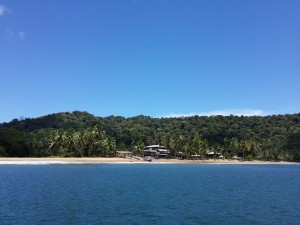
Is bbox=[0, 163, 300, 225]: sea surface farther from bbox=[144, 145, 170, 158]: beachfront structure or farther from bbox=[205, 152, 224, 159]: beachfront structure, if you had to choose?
bbox=[205, 152, 224, 159]: beachfront structure

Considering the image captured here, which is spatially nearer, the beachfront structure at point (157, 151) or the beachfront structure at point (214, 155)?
the beachfront structure at point (157, 151)

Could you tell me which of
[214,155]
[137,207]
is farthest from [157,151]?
[137,207]

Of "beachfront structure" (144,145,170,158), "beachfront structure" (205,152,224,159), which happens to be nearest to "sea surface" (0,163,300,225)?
"beachfront structure" (144,145,170,158)

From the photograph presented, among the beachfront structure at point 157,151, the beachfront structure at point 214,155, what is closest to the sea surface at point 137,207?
the beachfront structure at point 157,151

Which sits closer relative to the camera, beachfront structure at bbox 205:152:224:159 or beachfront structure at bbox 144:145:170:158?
beachfront structure at bbox 144:145:170:158

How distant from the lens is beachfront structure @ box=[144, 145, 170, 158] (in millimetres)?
162375

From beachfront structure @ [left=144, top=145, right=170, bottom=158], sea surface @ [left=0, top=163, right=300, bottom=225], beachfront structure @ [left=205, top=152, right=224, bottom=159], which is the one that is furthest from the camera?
beachfront structure @ [left=205, top=152, right=224, bottom=159]

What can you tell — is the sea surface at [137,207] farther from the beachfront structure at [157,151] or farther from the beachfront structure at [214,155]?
the beachfront structure at [214,155]

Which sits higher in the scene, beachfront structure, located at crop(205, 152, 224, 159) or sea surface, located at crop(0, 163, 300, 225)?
beachfront structure, located at crop(205, 152, 224, 159)

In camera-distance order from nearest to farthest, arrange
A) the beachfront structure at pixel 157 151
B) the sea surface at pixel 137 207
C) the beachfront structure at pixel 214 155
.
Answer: the sea surface at pixel 137 207, the beachfront structure at pixel 157 151, the beachfront structure at pixel 214 155

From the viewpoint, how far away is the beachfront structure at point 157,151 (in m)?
162

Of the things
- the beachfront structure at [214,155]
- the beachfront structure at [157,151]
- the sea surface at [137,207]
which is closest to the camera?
the sea surface at [137,207]

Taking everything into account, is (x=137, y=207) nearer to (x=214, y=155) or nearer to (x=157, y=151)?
(x=157, y=151)

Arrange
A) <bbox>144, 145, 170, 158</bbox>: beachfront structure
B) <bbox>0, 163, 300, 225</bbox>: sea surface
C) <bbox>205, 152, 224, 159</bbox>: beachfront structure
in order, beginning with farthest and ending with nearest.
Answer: <bbox>205, 152, 224, 159</bbox>: beachfront structure
<bbox>144, 145, 170, 158</bbox>: beachfront structure
<bbox>0, 163, 300, 225</bbox>: sea surface
